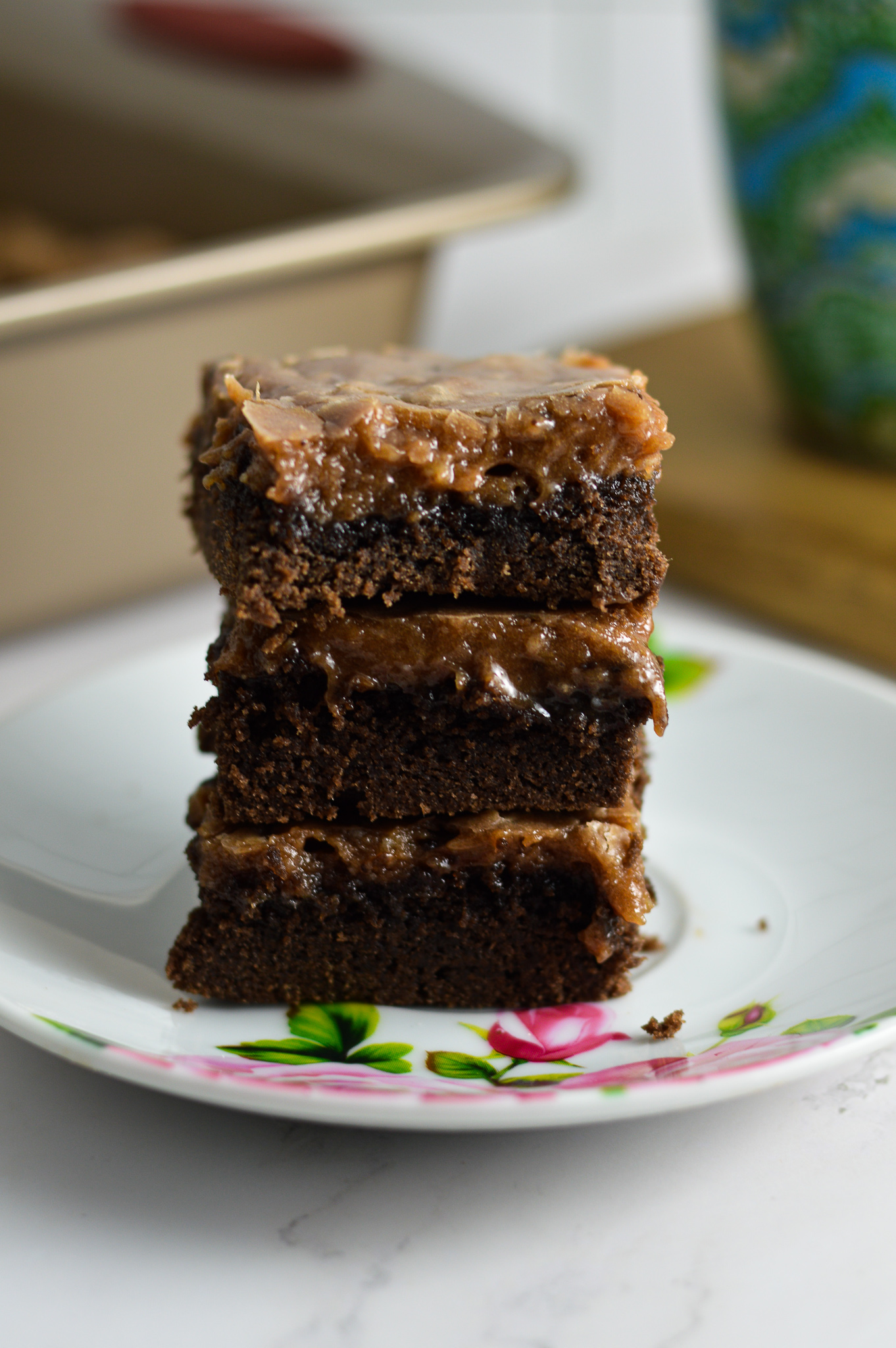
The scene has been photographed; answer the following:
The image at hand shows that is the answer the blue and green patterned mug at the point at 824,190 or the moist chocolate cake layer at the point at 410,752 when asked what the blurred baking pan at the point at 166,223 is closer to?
the blue and green patterned mug at the point at 824,190

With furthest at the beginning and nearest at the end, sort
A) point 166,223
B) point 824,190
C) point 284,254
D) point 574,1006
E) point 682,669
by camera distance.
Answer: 1. point 166,223
2. point 824,190
3. point 284,254
4. point 682,669
5. point 574,1006

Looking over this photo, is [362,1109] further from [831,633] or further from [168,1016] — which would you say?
[831,633]

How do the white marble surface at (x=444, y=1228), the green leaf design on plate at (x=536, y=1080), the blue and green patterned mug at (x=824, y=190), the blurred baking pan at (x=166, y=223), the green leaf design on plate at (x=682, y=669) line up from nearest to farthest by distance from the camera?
the white marble surface at (x=444, y=1228), the green leaf design on plate at (x=536, y=1080), the green leaf design on plate at (x=682, y=669), the blurred baking pan at (x=166, y=223), the blue and green patterned mug at (x=824, y=190)

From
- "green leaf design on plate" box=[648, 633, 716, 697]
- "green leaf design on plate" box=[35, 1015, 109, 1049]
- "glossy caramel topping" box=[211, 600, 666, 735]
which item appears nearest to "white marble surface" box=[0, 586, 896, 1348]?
"green leaf design on plate" box=[35, 1015, 109, 1049]

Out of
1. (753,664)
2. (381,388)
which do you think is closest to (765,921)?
(753,664)

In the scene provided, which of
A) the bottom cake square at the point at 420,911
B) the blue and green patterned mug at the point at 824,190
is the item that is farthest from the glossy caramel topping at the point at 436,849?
the blue and green patterned mug at the point at 824,190

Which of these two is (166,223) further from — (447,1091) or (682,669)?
(447,1091)

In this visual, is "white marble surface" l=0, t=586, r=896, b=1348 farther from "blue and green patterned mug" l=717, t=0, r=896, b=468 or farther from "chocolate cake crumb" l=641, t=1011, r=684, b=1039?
"blue and green patterned mug" l=717, t=0, r=896, b=468

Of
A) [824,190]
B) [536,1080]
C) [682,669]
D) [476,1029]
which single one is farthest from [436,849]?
[824,190]
